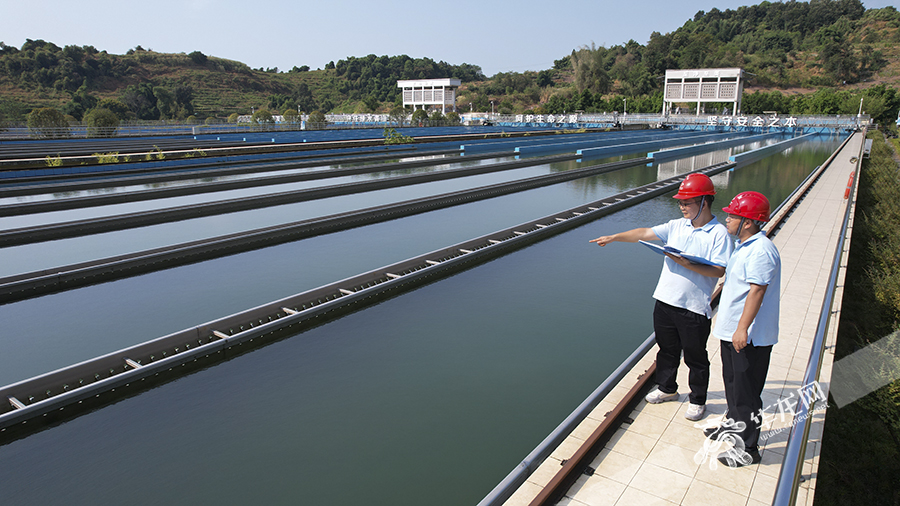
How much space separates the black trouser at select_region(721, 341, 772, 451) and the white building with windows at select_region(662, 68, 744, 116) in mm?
61560

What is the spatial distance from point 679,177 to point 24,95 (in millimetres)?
69594

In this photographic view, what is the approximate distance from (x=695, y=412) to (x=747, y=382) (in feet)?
2.07

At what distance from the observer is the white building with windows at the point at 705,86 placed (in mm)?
59594

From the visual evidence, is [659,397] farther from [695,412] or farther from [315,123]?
[315,123]

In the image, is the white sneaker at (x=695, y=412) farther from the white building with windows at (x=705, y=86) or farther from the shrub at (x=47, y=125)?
the white building with windows at (x=705, y=86)

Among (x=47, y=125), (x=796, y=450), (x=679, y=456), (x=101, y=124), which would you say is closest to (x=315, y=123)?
(x=101, y=124)

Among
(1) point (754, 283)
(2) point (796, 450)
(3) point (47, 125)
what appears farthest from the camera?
(3) point (47, 125)

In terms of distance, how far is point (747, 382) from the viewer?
297cm

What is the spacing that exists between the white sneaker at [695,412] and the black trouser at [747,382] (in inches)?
15.6

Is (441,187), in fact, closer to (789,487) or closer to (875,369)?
(875,369)

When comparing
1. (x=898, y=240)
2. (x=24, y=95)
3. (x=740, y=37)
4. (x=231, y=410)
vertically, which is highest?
(x=740, y=37)

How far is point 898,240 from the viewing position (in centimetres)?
682

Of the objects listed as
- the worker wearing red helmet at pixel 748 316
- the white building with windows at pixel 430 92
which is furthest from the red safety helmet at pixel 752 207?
the white building with windows at pixel 430 92

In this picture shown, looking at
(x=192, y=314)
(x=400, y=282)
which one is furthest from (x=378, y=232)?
(x=192, y=314)
